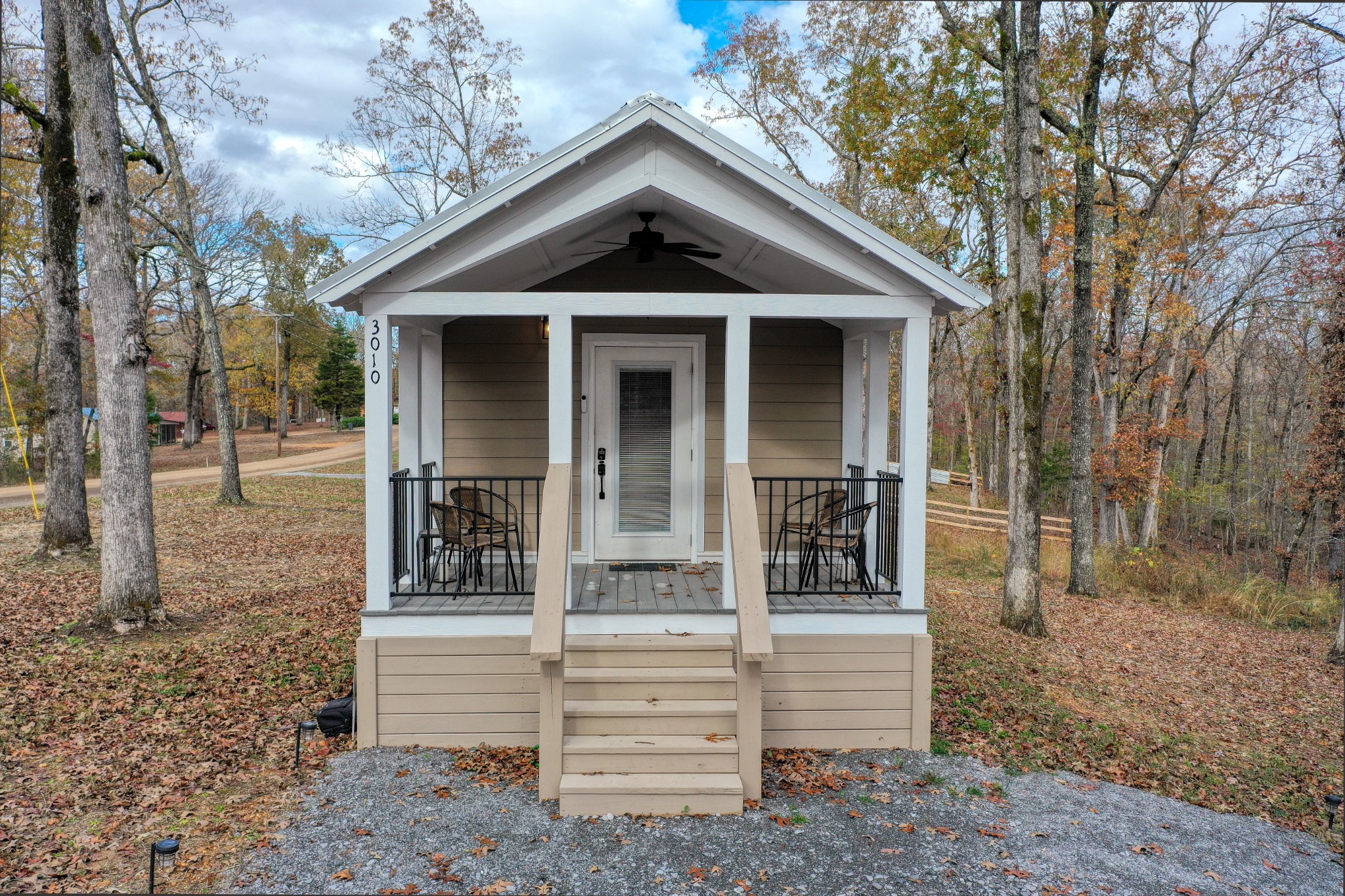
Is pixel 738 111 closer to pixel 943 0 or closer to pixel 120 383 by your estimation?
pixel 943 0

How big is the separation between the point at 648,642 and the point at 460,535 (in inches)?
62.8

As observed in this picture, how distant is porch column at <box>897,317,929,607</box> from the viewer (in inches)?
209

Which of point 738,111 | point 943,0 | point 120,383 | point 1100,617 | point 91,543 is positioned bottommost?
point 1100,617

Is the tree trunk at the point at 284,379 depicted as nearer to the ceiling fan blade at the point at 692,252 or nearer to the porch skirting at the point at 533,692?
the porch skirting at the point at 533,692

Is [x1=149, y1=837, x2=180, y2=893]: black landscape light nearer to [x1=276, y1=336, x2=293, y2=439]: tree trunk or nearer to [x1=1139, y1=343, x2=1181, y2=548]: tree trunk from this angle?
[x1=1139, y1=343, x2=1181, y2=548]: tree trunk

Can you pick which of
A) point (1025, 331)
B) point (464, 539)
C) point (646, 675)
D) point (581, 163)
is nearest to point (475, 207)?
point (581, 163)

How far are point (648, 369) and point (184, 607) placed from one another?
18.4ft

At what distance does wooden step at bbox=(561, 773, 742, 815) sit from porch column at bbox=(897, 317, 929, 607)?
1894mm

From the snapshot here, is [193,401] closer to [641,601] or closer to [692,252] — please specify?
[692,252]

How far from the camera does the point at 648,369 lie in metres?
7.21

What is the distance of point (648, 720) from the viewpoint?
187 inches

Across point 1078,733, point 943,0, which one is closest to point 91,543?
point 1078,733

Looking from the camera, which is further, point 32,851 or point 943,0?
point 943,0

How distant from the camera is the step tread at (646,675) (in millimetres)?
4930
